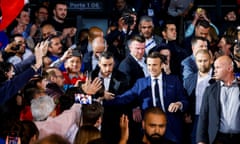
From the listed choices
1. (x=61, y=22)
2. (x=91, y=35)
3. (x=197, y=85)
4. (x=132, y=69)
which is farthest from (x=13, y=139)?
(x=61, y=22)

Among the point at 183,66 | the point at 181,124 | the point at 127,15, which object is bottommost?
the point at 181,124

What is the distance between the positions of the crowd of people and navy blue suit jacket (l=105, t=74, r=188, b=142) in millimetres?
12

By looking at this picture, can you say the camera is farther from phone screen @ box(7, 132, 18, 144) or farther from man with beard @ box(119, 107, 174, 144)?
phone screen @ box(7, 132, 18, 144)

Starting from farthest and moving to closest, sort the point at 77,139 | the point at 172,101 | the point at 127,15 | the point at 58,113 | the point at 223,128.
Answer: the point at 127,15
the point at 172,101
the point at 223,128
the point at 58,113
the point at 77,139

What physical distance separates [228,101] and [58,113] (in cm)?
187

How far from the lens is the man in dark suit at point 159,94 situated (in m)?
7.53

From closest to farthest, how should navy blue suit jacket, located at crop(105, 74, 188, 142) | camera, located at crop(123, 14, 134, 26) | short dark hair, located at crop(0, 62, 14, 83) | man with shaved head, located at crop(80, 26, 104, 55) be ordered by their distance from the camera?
1. short dark hair, located at crop(0, 62, 14, 83)
2. navy blue suit jacket, located at crop(105, 74, 188, 142)
3. man with shaved head, located at crop(80, 26, 104, 55)
4. camera, located at crop(123, 14, 134, 26)

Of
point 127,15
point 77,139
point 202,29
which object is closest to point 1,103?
point 77,139

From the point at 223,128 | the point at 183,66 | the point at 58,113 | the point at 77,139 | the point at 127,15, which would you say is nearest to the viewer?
the point at 77,139

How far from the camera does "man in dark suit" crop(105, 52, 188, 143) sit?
7.53 meters

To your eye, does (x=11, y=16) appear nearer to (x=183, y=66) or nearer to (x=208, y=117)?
(x=183, y=66)

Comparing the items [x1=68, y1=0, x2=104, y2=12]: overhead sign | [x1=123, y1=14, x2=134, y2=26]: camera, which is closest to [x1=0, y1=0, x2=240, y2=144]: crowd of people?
[x1=123, y1=14, x2=134, y2=26]: camera

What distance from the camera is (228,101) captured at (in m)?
6.90

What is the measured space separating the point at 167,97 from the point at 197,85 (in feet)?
1.63
